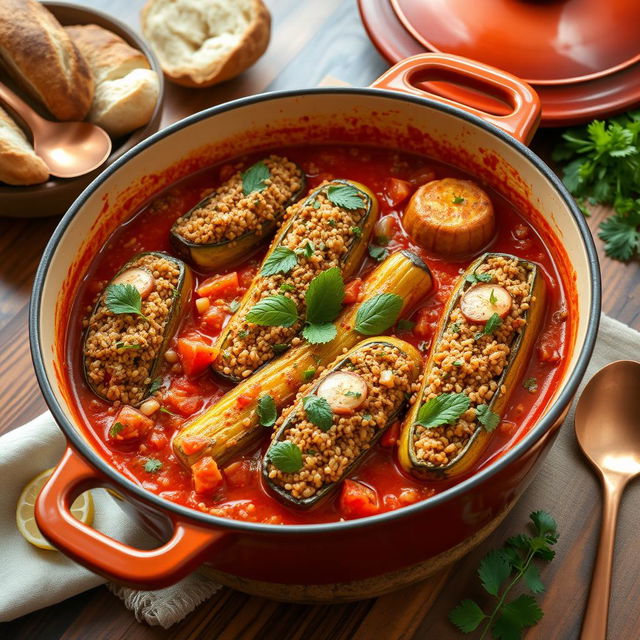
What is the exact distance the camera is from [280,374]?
2711 mm

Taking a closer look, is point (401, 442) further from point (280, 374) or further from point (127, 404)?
point (127, 404)

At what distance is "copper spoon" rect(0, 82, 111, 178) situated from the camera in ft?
11.0

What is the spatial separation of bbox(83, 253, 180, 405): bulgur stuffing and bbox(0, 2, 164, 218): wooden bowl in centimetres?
68

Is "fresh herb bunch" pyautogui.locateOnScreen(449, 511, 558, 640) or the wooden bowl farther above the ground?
the wooden bowl

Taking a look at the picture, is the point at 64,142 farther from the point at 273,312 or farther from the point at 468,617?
the point at 468,617

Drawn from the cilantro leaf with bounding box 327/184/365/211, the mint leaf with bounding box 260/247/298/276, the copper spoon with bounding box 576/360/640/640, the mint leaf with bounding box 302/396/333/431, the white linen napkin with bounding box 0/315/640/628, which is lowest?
the white linen napkin with bounding box 0/315/640/628

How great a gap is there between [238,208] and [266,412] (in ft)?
2.66

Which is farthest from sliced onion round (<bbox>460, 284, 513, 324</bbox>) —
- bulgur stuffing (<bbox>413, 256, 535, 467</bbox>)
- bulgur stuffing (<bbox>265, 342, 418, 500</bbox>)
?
bulgur stuffing (<bbox>265, 342, 418, 500</bbox>)

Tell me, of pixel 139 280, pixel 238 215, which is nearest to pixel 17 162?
pixel 139 280

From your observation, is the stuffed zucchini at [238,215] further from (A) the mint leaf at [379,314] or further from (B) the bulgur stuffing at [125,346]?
(A) the mint leaf at [379,314]

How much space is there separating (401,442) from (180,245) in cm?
105

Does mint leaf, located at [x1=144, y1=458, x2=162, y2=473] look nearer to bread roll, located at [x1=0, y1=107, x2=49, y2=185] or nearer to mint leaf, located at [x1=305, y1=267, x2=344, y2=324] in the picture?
mint leaf, located at [x1=305, y1=267, x2=344, y2=324]

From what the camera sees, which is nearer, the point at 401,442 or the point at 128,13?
the point at 401,442

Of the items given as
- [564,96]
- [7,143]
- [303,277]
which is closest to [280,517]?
[303,277]
